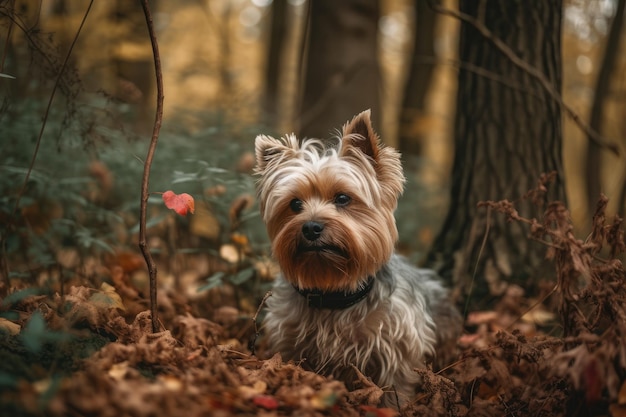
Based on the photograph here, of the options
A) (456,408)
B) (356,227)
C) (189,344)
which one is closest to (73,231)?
(189,344)

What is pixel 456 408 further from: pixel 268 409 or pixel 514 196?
pixel 514 196

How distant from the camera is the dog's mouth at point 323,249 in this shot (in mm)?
3789

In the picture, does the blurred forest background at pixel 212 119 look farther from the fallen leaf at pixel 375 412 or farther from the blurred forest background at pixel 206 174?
the fallen leaf at pixel 375 412

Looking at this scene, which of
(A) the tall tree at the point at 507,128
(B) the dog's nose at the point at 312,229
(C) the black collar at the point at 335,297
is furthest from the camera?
(A) the tall tree at the point at 507,128

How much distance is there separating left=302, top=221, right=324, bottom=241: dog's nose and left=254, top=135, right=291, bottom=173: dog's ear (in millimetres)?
736

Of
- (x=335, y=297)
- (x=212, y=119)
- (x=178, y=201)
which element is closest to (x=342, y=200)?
(x=335, y=297)

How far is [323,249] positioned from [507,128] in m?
2.50

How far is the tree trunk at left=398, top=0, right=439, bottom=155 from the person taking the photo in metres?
12.2

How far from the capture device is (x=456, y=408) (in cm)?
317

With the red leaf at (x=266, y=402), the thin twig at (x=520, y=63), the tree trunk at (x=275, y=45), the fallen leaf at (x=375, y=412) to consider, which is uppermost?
the tree trunk at (x=275, y=45)

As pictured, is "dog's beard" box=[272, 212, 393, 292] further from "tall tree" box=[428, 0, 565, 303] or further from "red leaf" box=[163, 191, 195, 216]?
"tall tree" box=[428, 0, 565, 303]

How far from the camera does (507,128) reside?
5.12 meters

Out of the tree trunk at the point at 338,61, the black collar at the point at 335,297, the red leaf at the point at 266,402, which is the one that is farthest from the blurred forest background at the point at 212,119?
the red leaf at the point at 266,402

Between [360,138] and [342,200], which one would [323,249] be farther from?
[360,138]
